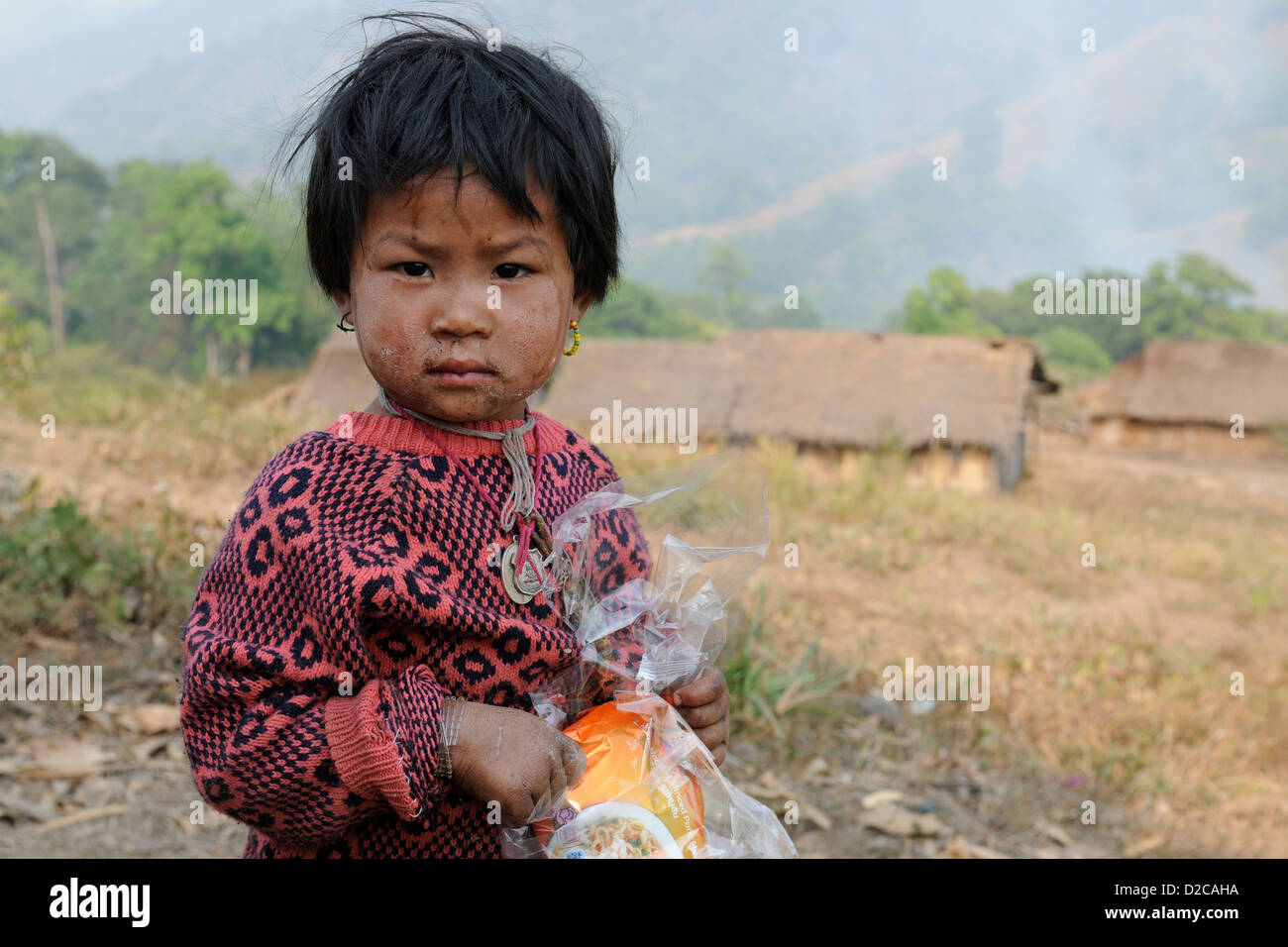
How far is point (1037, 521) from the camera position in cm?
943

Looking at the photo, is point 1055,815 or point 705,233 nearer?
point 1055,815

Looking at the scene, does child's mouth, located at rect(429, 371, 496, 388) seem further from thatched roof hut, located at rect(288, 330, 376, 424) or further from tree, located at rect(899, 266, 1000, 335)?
tree, located at rect(899, 266, 1000, 335)

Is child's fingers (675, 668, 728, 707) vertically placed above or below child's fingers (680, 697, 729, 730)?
above

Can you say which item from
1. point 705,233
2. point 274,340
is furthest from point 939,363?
point 705,233

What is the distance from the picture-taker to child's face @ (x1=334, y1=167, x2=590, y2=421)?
1.33m

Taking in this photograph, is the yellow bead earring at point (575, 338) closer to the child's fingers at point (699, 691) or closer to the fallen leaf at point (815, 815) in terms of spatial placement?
the child's fingers at point (699, 691)

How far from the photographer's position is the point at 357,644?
4.19 ft

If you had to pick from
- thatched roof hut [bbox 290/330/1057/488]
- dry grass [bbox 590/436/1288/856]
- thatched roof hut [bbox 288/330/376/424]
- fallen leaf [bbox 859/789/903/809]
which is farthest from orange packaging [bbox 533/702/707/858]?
thatched roof hut [bbox 288/330/376/424]

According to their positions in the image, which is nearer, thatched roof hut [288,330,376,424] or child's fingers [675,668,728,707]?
child's fingers [675,668,728,707]

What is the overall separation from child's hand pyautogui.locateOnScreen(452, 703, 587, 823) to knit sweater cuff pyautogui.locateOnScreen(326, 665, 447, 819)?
0.13 feet

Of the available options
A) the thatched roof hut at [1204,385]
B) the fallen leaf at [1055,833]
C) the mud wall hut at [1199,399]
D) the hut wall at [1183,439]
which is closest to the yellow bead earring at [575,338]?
the fallen leaf at [1055,833]

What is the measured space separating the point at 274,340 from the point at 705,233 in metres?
99.0

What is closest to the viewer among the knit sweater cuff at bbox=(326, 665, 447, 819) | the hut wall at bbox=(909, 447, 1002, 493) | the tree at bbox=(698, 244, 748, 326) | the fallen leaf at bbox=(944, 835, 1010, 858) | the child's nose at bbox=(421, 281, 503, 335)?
the knit sweater cuff at bbox=(326, 665, 447, 819)
